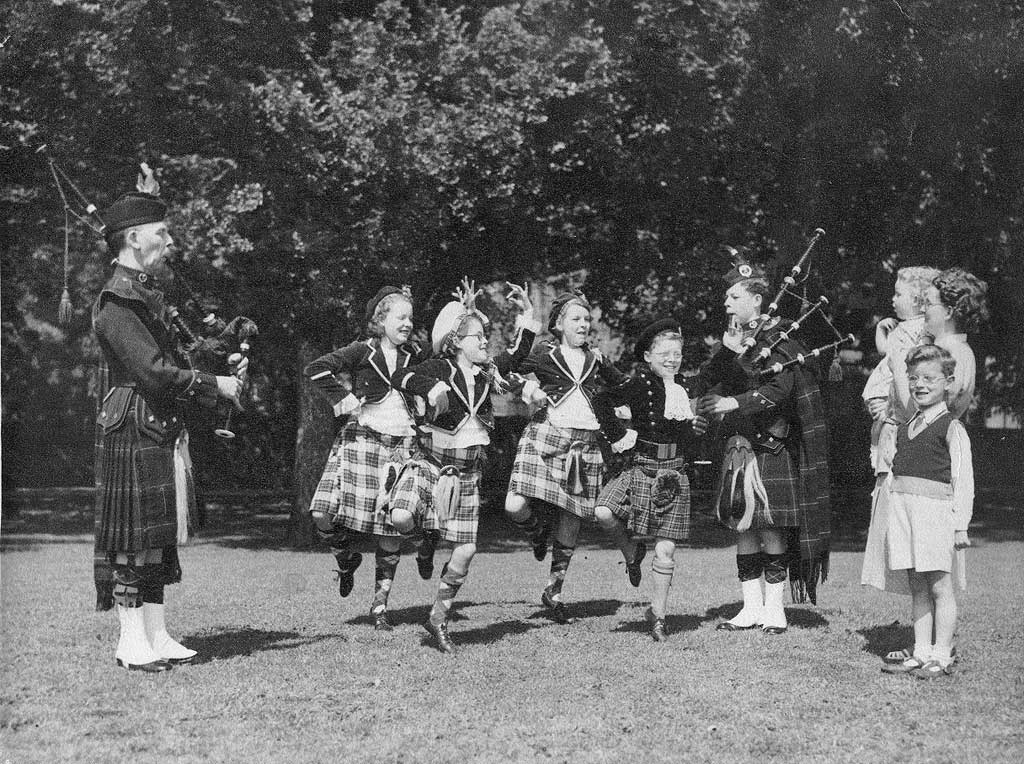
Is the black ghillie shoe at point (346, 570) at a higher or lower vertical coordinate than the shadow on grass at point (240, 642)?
higher

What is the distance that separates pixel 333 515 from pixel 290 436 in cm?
1591

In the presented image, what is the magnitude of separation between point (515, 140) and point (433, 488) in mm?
6123

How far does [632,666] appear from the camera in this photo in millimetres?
7133

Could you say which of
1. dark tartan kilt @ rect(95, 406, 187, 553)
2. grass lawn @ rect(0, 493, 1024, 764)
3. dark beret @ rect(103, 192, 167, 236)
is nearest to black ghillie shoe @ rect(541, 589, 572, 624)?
grass lawn @ rect(0, 493, 1024, 764)

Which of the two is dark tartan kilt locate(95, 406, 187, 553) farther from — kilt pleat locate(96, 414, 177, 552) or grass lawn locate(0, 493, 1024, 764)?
grass lawn locate(0, 493, 1024, 764)

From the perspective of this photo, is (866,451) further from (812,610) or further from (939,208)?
(812,610)

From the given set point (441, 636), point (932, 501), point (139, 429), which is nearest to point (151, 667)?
point (139, 429)

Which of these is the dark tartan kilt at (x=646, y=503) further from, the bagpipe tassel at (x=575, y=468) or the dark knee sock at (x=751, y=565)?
the dark knee sock at (x=751, y=565)

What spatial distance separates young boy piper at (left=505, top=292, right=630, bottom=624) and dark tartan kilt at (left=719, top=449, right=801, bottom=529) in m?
0.96

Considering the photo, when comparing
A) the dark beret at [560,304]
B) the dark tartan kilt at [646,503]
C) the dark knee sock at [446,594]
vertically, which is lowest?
the dark knee sock at [446,594]

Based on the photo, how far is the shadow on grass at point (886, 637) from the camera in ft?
25.2

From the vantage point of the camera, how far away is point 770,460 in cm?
823

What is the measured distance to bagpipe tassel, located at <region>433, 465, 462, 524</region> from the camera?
777cm

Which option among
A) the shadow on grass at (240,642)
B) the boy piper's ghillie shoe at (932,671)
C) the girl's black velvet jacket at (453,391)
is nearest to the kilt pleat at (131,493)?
the shadow on grass at (240,642)
